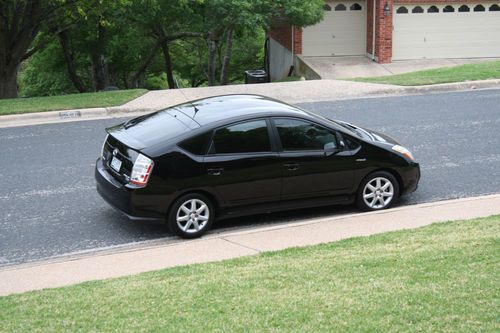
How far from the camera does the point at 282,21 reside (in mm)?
26031

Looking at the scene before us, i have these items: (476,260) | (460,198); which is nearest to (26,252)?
(476,260)

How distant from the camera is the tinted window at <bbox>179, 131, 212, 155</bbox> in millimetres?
8281

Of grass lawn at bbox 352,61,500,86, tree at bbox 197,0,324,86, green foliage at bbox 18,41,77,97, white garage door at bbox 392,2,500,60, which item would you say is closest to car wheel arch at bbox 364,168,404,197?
grass lawn at bbox 352,61,500,86

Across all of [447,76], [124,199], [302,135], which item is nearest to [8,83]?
[447,76]

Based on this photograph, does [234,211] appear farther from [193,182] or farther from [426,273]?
[426,273]

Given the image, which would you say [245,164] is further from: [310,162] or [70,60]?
[70,60]

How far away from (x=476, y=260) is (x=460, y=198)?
3.52 meters

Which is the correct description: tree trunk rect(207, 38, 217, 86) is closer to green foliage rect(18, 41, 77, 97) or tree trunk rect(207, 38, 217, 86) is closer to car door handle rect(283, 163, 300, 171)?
green foliage rect(18, 41, 77, 97)

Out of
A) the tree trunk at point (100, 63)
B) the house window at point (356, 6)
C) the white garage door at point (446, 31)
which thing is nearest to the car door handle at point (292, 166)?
the white garage door at point (446, 31)

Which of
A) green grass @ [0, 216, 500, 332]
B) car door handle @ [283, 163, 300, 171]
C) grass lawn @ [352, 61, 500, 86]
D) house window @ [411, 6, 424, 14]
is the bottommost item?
green grass @ [0, 216, 500, 332]

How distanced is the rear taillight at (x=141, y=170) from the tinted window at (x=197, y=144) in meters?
0.46

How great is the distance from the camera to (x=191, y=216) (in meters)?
8.25

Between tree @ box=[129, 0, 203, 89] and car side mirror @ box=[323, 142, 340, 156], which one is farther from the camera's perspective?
tree @ box=[129, 0, 203, 89]

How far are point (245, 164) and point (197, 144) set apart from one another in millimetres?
613
